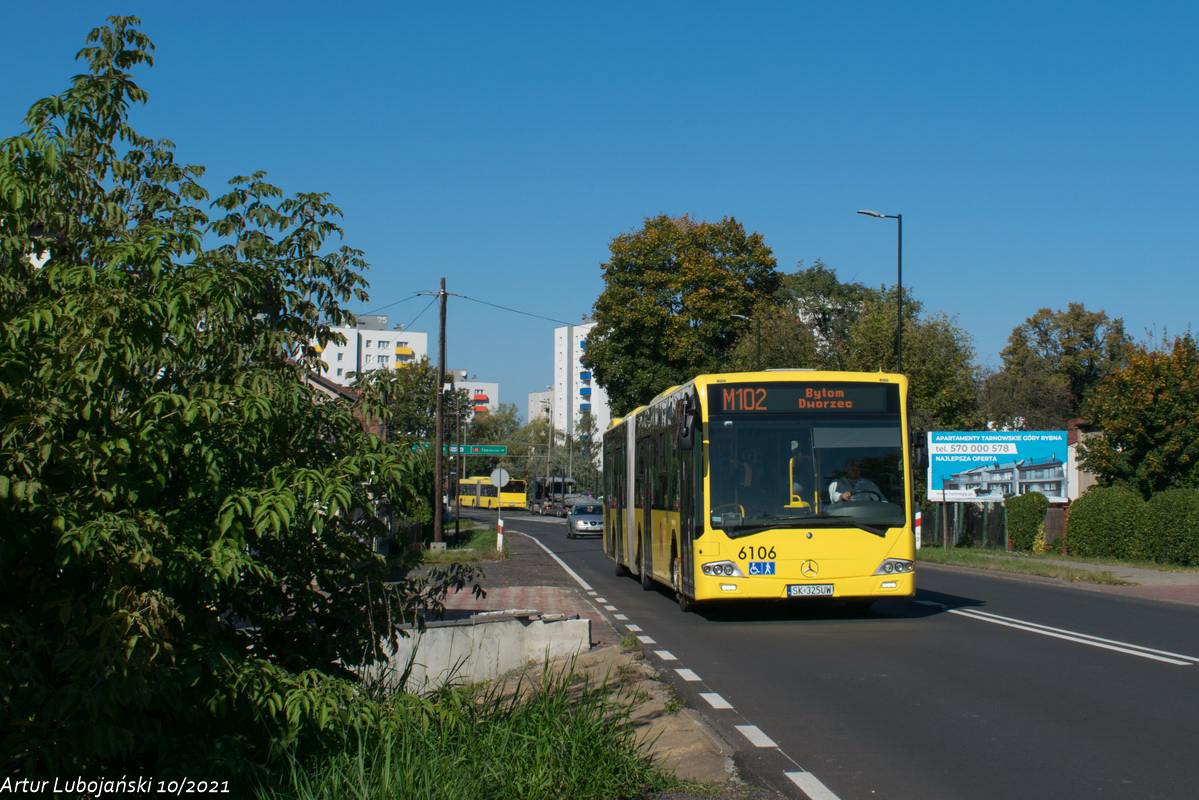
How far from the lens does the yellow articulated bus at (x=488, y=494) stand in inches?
4035

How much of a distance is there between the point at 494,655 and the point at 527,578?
14.1 meters

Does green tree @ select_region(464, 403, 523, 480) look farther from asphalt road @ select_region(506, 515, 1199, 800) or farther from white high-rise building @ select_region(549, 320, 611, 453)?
asphalt road @ select_region(506, 515, 1199, 800)

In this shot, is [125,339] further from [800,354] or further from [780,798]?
[800,354]

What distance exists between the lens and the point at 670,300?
5603cm

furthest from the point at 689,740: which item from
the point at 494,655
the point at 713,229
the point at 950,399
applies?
the point at 713,229

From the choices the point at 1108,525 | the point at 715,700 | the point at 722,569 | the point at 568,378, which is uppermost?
the point at 568,378

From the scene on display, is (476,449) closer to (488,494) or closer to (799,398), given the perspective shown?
(799,398)

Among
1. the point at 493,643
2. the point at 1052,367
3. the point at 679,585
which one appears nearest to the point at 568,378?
the point at 1052,367

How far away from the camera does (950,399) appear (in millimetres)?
44750

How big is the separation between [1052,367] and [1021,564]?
1859 inches

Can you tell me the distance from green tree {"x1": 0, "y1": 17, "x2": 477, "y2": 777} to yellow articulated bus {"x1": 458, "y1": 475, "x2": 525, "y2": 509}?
3577 inches

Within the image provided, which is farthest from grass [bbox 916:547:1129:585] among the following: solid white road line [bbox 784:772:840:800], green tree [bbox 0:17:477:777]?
green tree [bbox 0:17:477:777]

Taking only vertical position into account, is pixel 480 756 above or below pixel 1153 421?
below

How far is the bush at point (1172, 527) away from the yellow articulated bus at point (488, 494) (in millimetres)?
A: 72298
